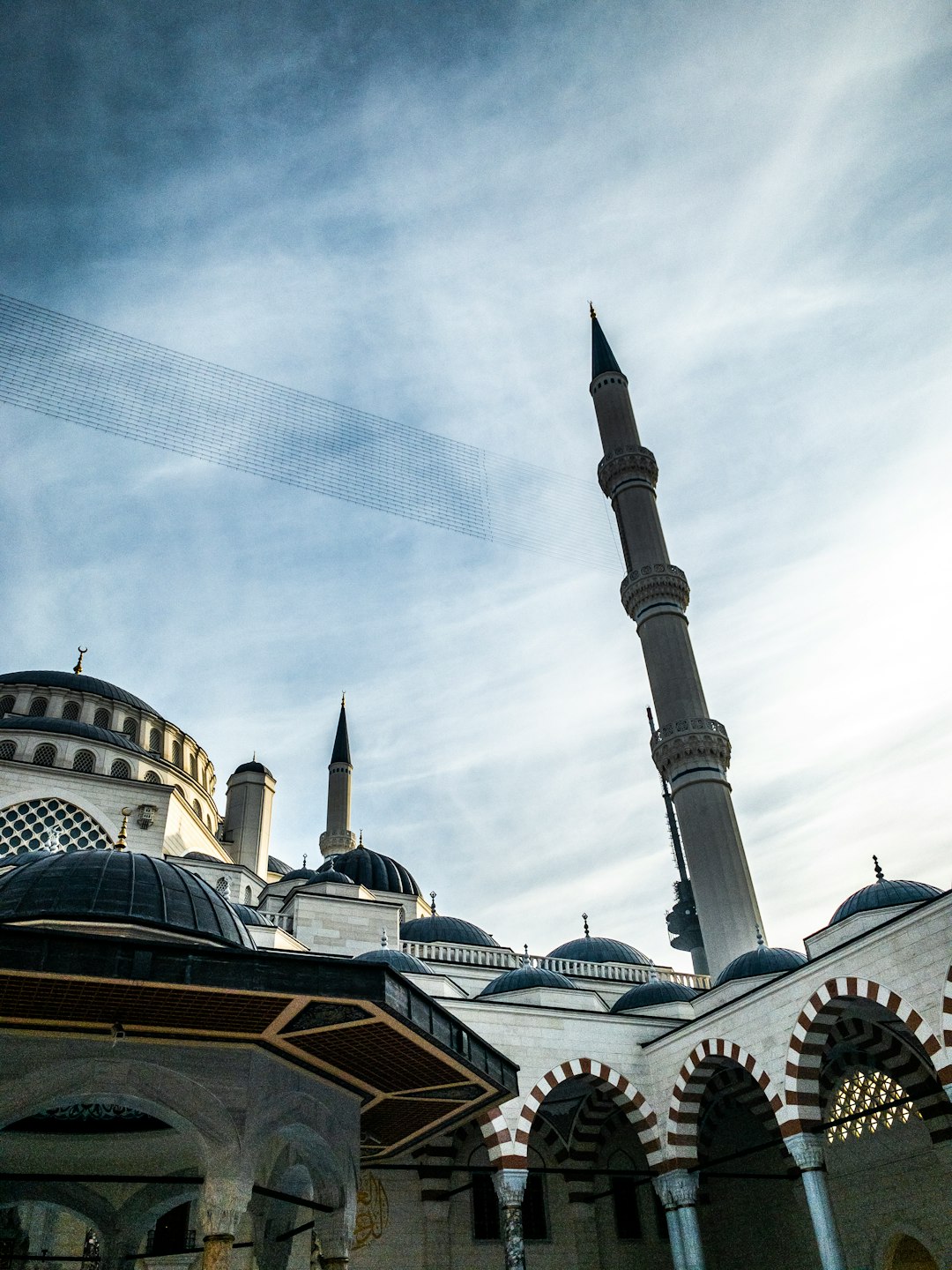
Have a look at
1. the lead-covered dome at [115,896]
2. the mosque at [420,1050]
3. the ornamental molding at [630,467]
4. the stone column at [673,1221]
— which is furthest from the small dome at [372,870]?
the lead-covered dome at [115,896]

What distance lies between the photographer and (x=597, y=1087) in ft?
50.7

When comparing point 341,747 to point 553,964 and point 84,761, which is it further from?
point 553,964

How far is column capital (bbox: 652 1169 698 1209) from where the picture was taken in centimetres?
1384

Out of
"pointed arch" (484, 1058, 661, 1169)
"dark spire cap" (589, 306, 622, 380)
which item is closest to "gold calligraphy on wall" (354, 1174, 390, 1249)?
"pointed arch" (484, 1058, 661, 1169)

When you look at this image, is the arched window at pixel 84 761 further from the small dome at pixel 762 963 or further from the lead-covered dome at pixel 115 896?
the small dome at pixel 762 963

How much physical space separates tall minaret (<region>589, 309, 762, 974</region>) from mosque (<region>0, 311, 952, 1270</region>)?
0.08 m

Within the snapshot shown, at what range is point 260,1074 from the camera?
7.93 metres

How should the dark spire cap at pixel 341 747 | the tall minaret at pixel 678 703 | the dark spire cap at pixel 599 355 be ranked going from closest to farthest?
the tall minaret at pixel 678 703, the dark spire cap at pixel 599 355, the dark spire cap at pixel 341 747

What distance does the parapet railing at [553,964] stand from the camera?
19.3 meters

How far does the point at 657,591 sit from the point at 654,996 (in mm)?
10731

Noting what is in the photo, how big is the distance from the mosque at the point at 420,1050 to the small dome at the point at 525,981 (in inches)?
2.0

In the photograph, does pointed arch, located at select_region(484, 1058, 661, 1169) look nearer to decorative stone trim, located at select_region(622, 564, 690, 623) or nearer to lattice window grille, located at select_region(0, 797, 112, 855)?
lattice window grille, located at select_region(0, 797, 112, 855)

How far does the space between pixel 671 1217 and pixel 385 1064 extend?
24.9ft

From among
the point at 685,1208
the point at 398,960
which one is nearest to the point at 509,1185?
the point at 685,1208
